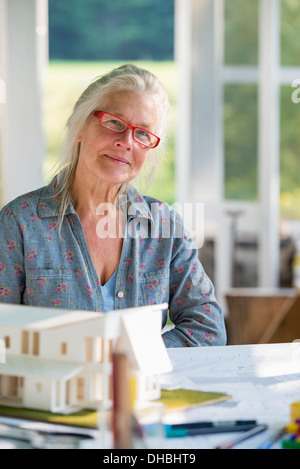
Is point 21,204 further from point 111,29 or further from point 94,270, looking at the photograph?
point 111,29

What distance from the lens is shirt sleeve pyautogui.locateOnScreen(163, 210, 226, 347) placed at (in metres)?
1.64

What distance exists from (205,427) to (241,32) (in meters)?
3.58

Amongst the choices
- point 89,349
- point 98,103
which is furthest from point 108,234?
point 89,349

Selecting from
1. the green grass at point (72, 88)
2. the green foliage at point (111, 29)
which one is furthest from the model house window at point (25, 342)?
the green foliage at point (111, 29)

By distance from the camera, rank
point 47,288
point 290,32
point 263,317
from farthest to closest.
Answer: point 290,32, point 263,317, point 47,288

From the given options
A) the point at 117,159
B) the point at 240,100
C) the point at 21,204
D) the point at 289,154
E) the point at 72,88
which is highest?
the point at 72,88

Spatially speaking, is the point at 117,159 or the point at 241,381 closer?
the point at 241,381

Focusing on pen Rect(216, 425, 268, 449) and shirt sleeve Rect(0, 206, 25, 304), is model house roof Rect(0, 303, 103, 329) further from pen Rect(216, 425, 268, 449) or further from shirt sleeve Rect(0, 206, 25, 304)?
shirt sleeve Rect(0, 206, 25, 304)

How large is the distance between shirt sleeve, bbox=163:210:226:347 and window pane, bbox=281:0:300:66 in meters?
2.66

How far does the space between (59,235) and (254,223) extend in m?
2.74

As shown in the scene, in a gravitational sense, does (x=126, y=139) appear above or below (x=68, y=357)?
above

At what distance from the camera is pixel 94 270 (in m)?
1.68

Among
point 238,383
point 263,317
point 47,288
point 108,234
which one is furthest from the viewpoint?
point 263,317
